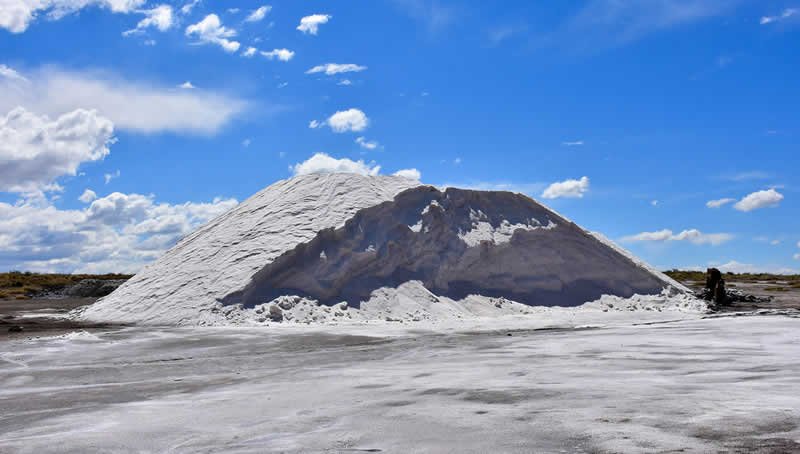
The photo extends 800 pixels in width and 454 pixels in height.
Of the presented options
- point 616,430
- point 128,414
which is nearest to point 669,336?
point 616,430

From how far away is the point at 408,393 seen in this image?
21.1ft

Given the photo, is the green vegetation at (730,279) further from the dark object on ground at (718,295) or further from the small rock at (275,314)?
the small rock at (275,314)

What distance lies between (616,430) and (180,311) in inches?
503

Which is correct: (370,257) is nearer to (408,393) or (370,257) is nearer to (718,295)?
(718,295)

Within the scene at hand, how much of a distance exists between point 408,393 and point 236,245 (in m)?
12.3

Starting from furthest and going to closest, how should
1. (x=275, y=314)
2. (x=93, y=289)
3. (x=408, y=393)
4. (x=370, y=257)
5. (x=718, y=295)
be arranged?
(x=93, y=289), (x=718, y=295), (x=370, y=257), (x=275, y=314), (x=408, y=393)

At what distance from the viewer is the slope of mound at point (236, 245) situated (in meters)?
16.0

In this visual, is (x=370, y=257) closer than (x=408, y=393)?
No

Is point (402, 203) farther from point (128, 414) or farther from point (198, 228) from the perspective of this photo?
point (128, 414)

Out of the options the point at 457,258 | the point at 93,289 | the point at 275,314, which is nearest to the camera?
the point at 275,314

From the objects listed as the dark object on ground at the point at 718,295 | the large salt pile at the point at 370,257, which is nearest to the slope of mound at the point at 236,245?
the large salt pile at the point at 370,257

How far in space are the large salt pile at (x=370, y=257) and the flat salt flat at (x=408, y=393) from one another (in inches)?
154

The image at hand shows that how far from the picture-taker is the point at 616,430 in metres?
4.56

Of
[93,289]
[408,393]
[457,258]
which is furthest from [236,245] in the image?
[93,289]
